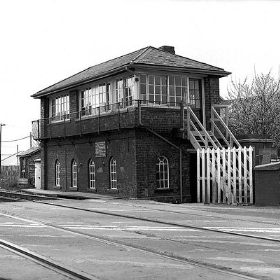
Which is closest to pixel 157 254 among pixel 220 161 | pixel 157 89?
pixel 220 161

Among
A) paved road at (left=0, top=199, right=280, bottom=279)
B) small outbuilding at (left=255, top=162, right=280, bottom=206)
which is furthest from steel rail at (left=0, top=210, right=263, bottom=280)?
small outbuilding at (left=255, top=162, right=280, bottom=206)

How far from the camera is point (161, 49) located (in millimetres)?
32531

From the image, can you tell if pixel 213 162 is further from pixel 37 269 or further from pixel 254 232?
pixel 37 269

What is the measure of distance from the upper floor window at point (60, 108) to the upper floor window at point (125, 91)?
5420 millimetres

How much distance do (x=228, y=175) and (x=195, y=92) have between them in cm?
644

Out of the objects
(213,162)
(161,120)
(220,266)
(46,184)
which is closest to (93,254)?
(220,266)

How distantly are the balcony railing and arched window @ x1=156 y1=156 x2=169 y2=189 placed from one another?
1.59 m

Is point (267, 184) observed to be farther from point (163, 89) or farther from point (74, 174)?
point (74, 174)

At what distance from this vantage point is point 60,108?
1369 inches

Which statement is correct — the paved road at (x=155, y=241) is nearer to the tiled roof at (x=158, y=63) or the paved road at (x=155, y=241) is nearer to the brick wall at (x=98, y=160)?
the brick wall at (x=98, y=160)

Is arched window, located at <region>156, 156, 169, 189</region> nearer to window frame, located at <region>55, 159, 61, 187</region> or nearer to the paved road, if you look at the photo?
the paved road

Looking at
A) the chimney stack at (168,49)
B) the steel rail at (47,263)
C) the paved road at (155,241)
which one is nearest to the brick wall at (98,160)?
the chimney stack at (168,49)

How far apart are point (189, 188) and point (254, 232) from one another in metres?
14.9

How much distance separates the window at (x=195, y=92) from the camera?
1142 inches
